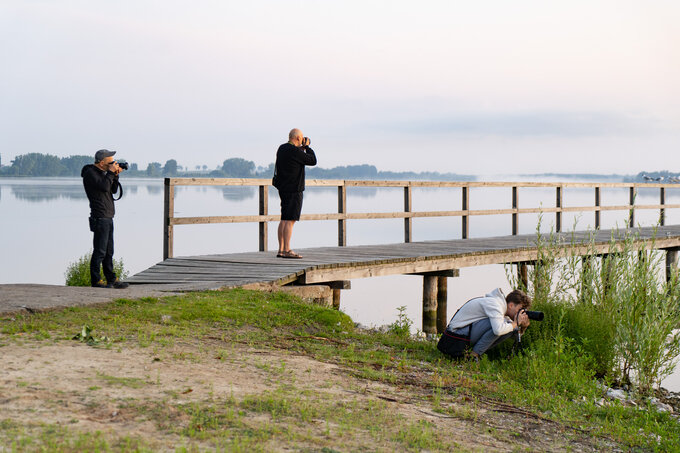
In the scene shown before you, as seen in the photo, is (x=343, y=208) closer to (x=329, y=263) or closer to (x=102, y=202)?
(x=329, y=263)

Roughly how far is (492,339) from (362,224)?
50.5 metres

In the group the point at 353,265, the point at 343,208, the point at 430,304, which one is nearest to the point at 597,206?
the point at 430,304

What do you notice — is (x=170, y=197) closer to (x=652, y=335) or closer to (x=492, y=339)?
(x=492, y=339)

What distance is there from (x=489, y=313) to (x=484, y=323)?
196 mm

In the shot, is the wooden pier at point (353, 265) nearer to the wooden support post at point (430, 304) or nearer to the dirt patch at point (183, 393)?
the wooden support post at point (430, 304)

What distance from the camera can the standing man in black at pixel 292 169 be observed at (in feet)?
35.2

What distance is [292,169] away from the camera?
10750 millimetres

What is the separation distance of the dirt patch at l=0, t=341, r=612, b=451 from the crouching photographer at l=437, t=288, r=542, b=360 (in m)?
1.67

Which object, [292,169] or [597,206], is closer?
[292,169]

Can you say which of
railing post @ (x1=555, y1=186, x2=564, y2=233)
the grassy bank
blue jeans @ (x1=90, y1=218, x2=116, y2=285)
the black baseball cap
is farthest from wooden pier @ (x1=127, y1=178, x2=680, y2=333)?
railing post @ (x1=555, y1=186, x2=564, y2=233)

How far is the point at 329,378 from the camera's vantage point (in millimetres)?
5688

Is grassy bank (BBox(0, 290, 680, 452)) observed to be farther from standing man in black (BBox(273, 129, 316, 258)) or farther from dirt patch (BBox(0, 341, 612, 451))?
standing man in black (BBox(273, 129, 316, 258))

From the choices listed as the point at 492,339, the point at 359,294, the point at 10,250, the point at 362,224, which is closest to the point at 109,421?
the point at 492,339

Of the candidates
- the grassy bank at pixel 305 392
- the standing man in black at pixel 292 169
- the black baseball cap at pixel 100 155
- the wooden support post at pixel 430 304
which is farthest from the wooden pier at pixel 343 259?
the black baseball cap at pixel 100 155
